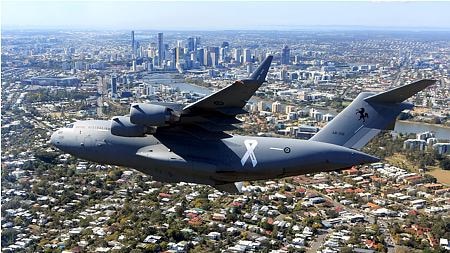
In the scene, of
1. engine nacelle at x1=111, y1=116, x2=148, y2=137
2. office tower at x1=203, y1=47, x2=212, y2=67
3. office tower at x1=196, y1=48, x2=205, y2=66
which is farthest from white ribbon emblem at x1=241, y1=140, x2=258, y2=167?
office tower at x1=196, y1=48, x2=205, y2=66

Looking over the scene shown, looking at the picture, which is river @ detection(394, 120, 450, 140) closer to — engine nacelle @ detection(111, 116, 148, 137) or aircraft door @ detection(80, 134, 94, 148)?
aircraft door @ detection(80, 134, 94, 148)

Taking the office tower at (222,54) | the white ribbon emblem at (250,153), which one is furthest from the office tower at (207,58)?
the white ribbon emblem at (250,153)

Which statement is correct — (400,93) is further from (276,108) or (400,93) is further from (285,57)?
(285,57)

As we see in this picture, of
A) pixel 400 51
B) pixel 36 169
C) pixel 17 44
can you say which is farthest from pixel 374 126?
pixel 400 51

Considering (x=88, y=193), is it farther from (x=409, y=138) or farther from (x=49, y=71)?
(x=49, y=71)

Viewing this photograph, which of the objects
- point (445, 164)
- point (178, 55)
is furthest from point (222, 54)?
point (445, 164)
